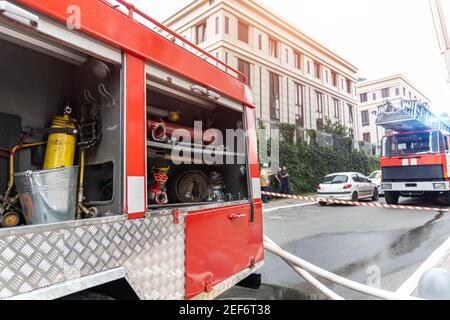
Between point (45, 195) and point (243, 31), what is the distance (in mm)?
22583

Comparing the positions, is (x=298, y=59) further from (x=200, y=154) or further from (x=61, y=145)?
(x=61, y=145)

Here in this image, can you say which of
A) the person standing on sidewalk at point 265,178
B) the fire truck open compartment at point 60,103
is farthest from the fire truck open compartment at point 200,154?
the person standing on sidewalk at point 265,178

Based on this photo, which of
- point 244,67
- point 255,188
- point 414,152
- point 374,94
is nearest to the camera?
point 255,188

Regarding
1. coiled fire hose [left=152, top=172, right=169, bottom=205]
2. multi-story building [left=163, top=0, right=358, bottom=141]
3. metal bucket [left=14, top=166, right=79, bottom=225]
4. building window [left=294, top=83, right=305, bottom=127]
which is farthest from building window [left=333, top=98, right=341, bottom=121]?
metal bucket [left=14, top=166, right=79, bottom=225]

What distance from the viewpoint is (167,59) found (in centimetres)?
242

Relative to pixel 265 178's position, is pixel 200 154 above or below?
above

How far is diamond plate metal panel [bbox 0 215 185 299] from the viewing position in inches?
58.3

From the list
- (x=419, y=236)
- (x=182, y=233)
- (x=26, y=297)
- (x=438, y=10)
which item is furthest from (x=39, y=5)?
(x=419, y=236)

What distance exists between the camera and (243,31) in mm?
22375

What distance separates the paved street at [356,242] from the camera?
4668mm

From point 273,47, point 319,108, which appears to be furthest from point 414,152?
point 319,108

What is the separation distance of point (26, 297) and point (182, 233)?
110cm

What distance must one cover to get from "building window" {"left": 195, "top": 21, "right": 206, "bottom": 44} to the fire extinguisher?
69.1ft
